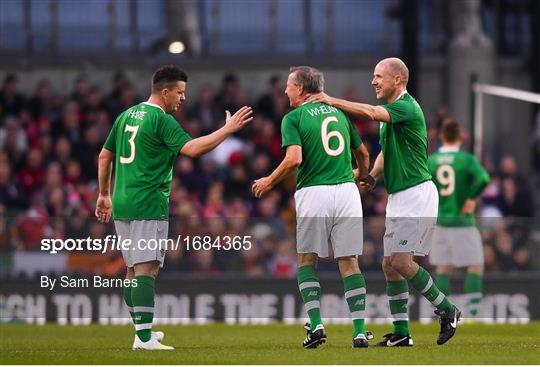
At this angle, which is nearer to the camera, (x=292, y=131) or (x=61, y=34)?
(x=292, y=131)

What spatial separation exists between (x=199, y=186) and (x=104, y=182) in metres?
9.11

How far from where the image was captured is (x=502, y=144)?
2744cm

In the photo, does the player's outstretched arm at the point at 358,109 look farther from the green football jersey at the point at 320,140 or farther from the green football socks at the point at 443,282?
the green football socks at the point at 443,282

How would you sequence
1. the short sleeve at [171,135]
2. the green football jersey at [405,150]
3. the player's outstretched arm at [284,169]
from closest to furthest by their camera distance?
the player's outstretched arm at [284,169] → the short sleeve at [171,135] → the green football jersey at [405,150]

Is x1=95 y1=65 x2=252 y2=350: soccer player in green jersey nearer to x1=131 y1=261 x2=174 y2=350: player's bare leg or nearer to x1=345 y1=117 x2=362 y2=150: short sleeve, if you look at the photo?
x1=131 y1=261 x2=174 y2=350: player's bare leg

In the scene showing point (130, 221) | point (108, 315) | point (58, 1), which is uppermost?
point (58, 1)

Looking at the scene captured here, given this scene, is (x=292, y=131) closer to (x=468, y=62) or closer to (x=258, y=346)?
(x=258, y=346)

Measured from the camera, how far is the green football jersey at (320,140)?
13.4 m

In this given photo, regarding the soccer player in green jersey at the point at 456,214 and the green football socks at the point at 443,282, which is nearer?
the soccer player in green jersey at the point at 456,214

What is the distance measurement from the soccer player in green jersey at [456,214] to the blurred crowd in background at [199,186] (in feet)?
A: 2.60

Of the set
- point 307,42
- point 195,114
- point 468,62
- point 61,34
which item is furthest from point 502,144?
point 61,34

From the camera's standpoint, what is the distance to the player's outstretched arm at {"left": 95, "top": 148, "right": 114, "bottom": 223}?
13844 mm

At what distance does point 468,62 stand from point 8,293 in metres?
10.7

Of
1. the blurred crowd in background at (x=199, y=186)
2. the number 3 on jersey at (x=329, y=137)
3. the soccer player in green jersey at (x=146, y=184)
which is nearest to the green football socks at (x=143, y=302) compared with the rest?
the soccer player in green jersey at (x=146, y=184)
